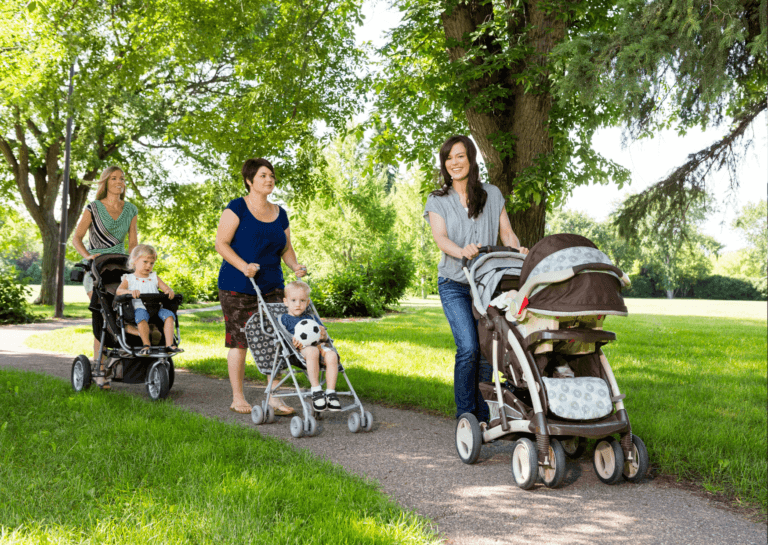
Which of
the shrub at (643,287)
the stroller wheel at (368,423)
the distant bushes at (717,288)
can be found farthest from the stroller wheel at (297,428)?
the shrub at (643,287)

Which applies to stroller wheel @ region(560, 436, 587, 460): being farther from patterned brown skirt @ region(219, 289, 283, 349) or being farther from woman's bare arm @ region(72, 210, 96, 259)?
woman's bare arm @ region(72, 210, 96, 259)

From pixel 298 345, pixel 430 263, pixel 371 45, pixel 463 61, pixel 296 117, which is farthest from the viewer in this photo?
pixel 430 263

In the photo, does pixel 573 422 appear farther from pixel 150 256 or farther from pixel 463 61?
pixel 463 61

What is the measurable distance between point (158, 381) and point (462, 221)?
3.45 m

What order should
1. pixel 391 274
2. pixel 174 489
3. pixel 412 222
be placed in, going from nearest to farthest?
pixel 174 489
pixel 391 274
pixel 412 222

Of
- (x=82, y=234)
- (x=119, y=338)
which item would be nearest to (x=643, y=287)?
(x=82, y=234)

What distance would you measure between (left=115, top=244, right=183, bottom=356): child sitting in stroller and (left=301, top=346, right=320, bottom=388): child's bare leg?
165cm

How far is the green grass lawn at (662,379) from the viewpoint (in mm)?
4352

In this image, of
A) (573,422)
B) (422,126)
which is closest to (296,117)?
(422,126)

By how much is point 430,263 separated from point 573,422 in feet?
112

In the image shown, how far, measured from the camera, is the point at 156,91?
64.2 feet

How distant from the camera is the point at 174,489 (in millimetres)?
3525

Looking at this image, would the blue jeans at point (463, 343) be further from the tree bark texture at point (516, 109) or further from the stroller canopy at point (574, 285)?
the tree bark texture at point (516, 109)

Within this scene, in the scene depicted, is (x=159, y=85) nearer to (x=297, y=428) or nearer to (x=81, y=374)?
(x=81, y=374)
